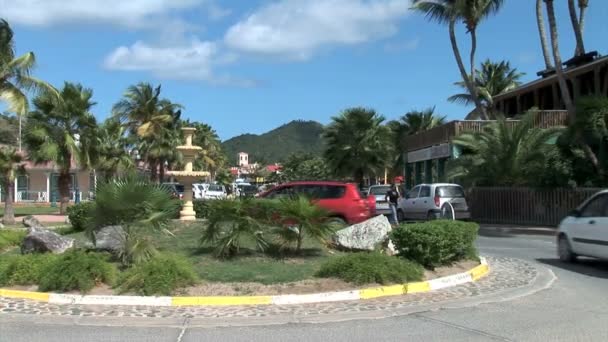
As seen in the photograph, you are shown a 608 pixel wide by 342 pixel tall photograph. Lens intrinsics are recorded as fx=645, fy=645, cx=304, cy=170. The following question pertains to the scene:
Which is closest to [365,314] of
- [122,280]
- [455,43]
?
[122,280]

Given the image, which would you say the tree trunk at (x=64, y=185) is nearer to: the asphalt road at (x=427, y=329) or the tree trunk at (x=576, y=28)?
the tree trunk at (x=576, y=28)

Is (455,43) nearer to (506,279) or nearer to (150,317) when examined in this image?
(506,279)

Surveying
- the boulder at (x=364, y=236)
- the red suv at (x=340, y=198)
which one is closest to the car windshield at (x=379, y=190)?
the red suv at (x=340, y=198)

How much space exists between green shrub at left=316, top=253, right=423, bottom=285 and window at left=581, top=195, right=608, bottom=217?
4327 millimetres

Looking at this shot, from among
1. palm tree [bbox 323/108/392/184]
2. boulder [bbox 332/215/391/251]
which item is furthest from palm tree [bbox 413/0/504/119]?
boulder [bbox 332/215/391/251]

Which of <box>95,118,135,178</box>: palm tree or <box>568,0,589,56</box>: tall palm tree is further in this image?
<box>95,118,135,178</box>: palm tree

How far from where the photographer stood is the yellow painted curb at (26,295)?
31.0 ft

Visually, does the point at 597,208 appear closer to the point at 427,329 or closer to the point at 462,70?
the point at 427,329

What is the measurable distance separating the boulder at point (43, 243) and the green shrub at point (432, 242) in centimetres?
622

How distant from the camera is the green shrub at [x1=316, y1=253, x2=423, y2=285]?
393 inches

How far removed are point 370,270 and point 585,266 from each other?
5.87 metres

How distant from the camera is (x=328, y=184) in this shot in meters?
18.9

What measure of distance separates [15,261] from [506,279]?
8361 millimetres

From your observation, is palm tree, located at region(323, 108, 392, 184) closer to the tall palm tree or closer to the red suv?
the tall palm tree
